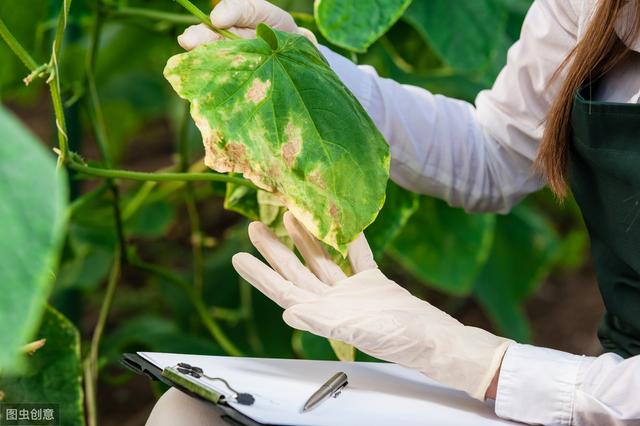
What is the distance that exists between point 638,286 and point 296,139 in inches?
13.3

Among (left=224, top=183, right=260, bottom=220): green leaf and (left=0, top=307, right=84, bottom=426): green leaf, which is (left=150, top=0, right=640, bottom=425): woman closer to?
(left=224, top=183, right=260, bottom=220): green leaf

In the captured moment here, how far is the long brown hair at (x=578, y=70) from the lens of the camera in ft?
3.02

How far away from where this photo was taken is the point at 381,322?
847mm

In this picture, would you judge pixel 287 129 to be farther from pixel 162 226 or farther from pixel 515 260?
pixel 515 260

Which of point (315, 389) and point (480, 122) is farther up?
point (480, 122)

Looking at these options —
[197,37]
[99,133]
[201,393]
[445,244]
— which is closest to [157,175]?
[197,37]

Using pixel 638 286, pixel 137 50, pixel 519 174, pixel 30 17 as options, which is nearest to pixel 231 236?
pixel 137 50

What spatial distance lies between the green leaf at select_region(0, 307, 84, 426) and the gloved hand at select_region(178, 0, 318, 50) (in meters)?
0.31

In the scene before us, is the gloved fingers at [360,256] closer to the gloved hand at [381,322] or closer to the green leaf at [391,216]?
the gloved hand at [381,322]

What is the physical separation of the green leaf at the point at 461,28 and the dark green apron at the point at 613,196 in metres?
0.35

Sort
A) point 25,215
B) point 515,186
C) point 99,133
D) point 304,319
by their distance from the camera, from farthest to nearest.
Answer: point 99,133, point 515,186, point 304,319, point 25,215

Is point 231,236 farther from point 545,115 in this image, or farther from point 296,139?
→ point 296,139

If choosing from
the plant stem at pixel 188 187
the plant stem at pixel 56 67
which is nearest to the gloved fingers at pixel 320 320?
the plant stem at pixel 56 67

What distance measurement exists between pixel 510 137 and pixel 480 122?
0.13 feet
